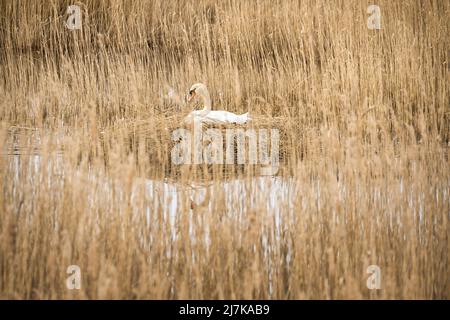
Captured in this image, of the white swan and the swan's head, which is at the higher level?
the swan's head

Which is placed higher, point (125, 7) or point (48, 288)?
point (125, 7)

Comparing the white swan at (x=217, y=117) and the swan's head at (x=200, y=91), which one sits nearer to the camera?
the white swan at (x=217, y=117)

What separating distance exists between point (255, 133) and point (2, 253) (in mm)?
2472

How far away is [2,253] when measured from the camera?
2156mm

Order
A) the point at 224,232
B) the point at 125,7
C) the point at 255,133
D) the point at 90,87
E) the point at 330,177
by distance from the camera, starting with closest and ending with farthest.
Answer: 1. the point at 224,232
2. the point at 330,177
3. the point at 255,133
4. the point at 90,87
5. the point at 125,7

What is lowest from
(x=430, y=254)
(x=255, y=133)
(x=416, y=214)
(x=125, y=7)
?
(x=430, y=254)

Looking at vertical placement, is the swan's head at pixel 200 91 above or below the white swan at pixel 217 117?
above

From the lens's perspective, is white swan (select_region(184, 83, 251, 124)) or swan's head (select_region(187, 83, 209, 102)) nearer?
white swan (select_region(184, 83, 251, 124))

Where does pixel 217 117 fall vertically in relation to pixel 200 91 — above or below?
below

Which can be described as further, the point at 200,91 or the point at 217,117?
the point at 200,91

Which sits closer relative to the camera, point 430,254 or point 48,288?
point 48,288
